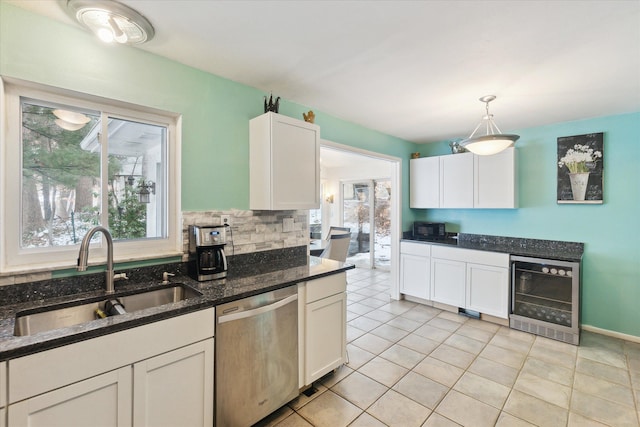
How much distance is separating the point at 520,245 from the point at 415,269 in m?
1.33

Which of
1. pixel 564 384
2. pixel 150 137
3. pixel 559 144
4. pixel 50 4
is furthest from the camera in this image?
pixel 559 144

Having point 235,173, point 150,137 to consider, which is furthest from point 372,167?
point 150,137

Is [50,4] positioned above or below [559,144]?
above

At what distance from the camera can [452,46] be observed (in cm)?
180

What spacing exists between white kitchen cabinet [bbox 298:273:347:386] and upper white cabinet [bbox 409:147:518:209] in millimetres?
2435

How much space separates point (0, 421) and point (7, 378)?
0.16 metres

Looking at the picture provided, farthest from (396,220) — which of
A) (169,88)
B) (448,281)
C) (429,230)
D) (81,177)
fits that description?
(81,177)

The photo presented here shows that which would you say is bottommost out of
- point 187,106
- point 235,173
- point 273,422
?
point 273,422

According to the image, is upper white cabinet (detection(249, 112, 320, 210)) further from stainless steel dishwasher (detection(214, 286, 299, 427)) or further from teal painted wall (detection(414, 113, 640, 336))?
teal painted wall (detection(414, 113, 640, 336))

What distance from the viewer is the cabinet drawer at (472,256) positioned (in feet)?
10.8

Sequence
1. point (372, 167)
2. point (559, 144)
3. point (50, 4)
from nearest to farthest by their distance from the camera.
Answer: point (50, 4) → point (559, 144) → point (372, 167)

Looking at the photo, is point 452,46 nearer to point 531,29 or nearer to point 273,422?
point 531,29

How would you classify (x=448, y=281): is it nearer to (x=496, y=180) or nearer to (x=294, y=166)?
(x=496, y=180)

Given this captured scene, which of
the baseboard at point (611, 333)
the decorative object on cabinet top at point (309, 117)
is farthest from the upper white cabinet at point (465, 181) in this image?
the decorative object on cabinet top at point (309, 117)
